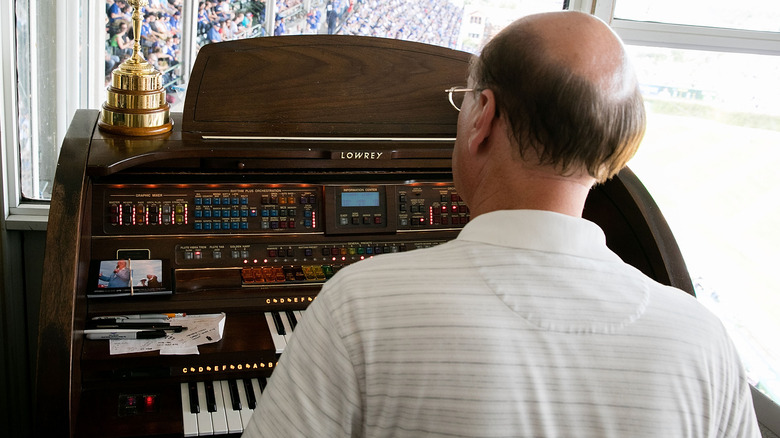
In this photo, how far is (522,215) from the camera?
96 centimetres

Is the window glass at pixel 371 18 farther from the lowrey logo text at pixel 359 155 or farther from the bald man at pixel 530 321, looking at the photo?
the bald man at pixel 530 321

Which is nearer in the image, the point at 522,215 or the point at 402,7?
the point at 522,215

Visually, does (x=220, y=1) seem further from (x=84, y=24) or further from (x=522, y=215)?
(x=522, y=215)

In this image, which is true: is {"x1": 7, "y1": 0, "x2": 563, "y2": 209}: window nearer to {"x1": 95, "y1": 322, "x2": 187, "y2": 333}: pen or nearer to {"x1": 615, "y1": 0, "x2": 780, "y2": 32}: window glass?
{"x1": 615, "y1": 0, "x2": 780, "y2": 32}: window glass

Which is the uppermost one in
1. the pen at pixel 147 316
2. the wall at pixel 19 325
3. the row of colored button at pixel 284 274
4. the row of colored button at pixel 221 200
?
the row of colored button at pixel 221 200

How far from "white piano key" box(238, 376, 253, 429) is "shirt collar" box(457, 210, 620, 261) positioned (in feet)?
2.96

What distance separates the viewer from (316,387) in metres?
0.92

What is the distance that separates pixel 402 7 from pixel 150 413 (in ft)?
5.06

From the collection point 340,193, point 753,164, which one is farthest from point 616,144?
point 753,164

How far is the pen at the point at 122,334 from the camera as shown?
170cm

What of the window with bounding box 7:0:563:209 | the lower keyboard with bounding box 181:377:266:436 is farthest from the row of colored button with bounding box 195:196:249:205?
the window with bounding box 7:0:563:209

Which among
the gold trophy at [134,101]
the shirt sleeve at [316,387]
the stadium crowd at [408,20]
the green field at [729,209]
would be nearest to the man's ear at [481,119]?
the shirt sleeve at [316,387]

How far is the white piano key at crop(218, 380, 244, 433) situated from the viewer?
1.63 m

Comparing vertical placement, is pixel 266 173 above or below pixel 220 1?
below
